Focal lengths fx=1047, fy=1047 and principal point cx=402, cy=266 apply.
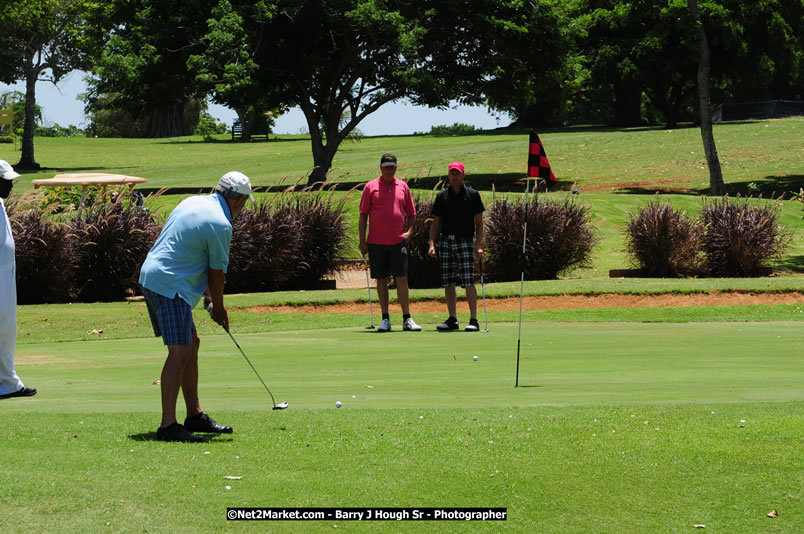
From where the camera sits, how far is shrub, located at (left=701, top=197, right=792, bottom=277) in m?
22.6

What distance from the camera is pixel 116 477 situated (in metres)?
5.55

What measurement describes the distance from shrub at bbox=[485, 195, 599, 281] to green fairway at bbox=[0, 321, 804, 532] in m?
11.6

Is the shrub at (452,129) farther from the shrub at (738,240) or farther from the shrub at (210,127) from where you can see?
the shrub at (738,240)

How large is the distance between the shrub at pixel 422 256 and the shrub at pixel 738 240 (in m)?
6.11

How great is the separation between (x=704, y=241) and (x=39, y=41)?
43777 millimetres

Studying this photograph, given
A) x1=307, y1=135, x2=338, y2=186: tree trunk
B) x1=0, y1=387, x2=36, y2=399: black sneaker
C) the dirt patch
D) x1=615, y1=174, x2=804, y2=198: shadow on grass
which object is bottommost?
the dirt patch

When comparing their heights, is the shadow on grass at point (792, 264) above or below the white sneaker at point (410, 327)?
above

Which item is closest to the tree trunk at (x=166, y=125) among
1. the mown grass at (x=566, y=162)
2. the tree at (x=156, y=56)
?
the mown grass at (x=566, y=162)

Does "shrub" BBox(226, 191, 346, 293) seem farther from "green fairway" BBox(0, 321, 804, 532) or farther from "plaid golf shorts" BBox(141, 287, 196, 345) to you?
"plaid golf shorts" BBox(141, 287, 196, 345)

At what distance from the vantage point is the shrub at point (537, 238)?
21953mm

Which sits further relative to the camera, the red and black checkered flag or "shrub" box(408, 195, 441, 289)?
"shrub" box(408, 195, 441, 289)

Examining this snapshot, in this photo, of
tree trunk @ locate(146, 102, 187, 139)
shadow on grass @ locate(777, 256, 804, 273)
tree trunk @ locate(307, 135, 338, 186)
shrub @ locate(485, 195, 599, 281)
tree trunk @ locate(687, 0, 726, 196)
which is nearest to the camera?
shrub @ locate(485, 195, 599, 281)

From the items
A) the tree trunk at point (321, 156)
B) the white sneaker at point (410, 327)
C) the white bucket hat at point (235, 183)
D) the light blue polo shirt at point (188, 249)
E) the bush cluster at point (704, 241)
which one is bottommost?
the white sneaker at point (410, 327)

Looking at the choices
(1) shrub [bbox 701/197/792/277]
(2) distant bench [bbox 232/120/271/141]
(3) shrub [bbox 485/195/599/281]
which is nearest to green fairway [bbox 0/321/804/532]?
(3) shrub [bbox 485/195/599/281]
